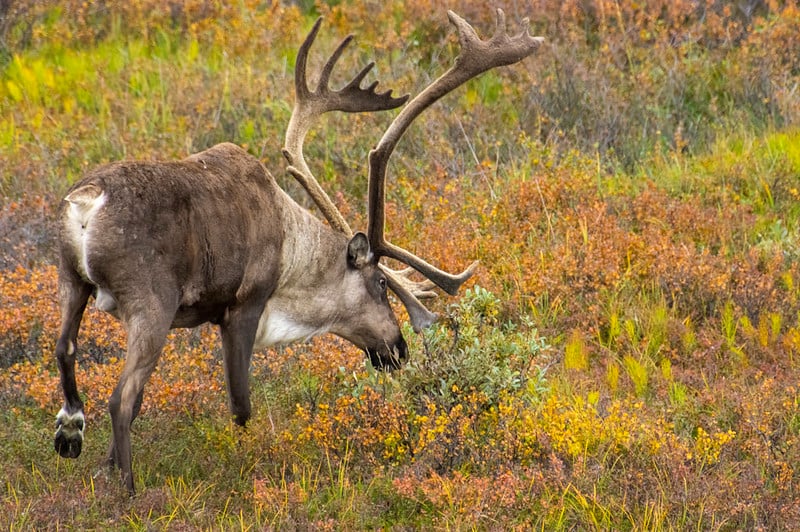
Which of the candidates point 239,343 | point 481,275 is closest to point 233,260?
point 239,343

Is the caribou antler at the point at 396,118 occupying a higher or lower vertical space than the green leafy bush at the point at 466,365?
higher

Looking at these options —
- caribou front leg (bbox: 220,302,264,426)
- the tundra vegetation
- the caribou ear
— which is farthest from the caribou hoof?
the caribou ear

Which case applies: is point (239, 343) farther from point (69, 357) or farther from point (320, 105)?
point (320, 105)

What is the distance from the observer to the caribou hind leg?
18.4ft

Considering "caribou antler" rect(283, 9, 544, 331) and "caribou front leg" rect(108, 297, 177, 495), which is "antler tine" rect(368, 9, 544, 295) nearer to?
"caribou antler" rect(283, 9, 544, 331)

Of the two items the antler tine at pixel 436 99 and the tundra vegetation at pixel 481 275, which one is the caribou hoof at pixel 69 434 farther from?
the antler tine at pixel 436 99

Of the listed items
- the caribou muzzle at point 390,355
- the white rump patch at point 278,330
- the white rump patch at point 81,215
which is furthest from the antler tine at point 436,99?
the white rump patch at point 81,215

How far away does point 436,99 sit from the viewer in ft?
21.6

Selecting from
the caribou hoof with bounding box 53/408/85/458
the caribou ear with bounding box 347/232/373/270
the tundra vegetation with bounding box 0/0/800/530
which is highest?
the caribou ear with bounding box 347/232/373/270

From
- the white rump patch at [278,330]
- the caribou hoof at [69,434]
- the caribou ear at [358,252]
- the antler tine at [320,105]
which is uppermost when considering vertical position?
the antler tine at [320,105]

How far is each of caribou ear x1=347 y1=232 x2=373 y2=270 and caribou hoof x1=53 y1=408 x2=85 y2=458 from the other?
1.68 m

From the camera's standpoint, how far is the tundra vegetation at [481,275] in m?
5.95

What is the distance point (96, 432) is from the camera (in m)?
6.55

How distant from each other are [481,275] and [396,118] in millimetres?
2047
